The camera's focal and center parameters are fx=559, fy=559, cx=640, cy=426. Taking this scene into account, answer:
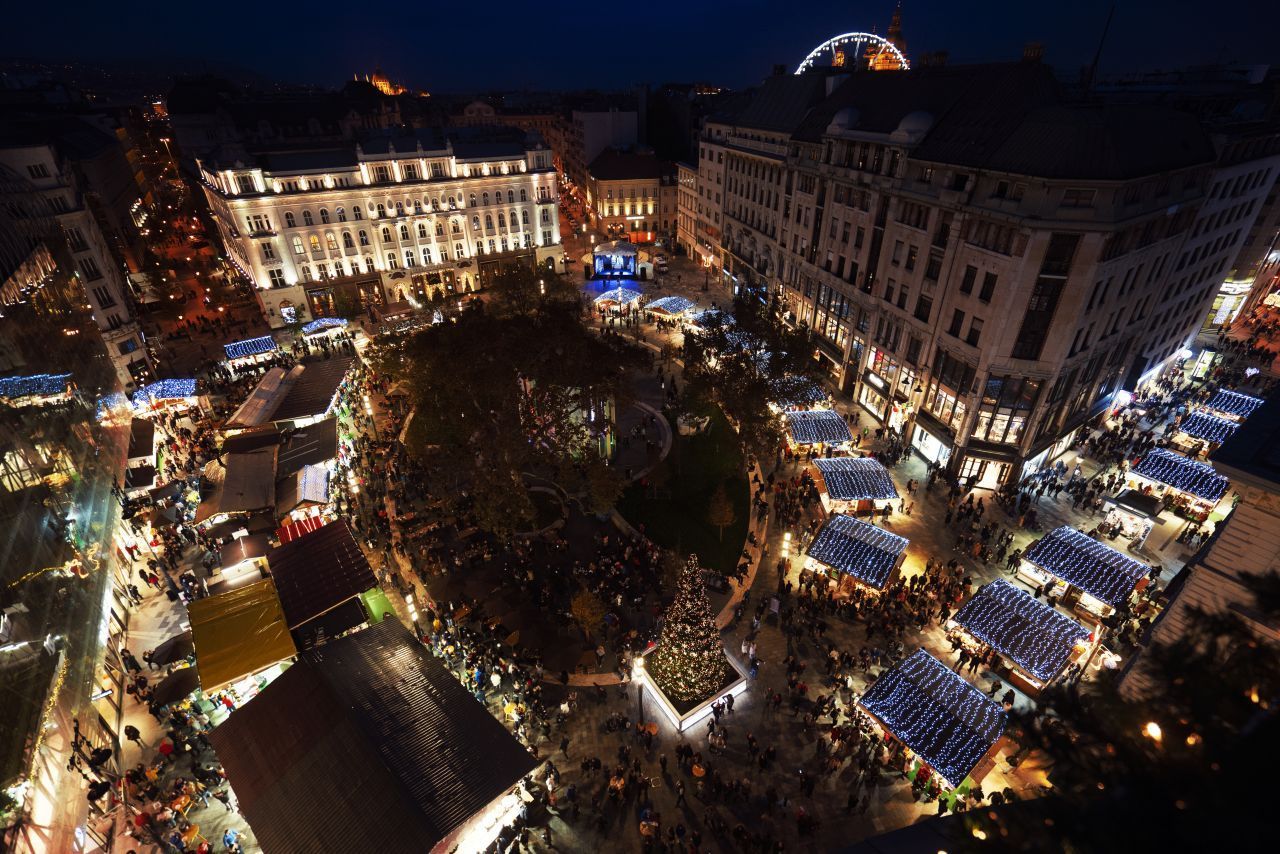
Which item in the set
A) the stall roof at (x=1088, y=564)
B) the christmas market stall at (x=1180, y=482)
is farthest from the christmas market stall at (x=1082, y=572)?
A: the christmas market stall at (x=1180, y=482)

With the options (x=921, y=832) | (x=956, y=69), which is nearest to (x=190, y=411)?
(x=921, y=832)

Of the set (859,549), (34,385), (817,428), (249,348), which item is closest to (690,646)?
(859,549)

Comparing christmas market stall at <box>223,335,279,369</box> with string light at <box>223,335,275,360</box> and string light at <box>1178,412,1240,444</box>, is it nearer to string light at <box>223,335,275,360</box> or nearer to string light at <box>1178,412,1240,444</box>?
string light at <box>223,335,275,360</box>

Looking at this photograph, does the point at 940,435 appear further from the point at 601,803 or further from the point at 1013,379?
the point at 601,803

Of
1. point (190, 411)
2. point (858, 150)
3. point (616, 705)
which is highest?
point (858, 150)

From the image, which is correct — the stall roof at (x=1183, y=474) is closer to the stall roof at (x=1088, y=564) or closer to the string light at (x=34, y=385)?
the stall roof at (x=1088, y=564)

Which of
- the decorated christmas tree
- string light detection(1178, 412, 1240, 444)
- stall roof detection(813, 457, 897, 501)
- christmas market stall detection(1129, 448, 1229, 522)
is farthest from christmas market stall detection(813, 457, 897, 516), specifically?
string light detection(1178, 412, 1240, 444)

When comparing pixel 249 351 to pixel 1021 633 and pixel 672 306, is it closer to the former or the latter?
pixel 672 306
